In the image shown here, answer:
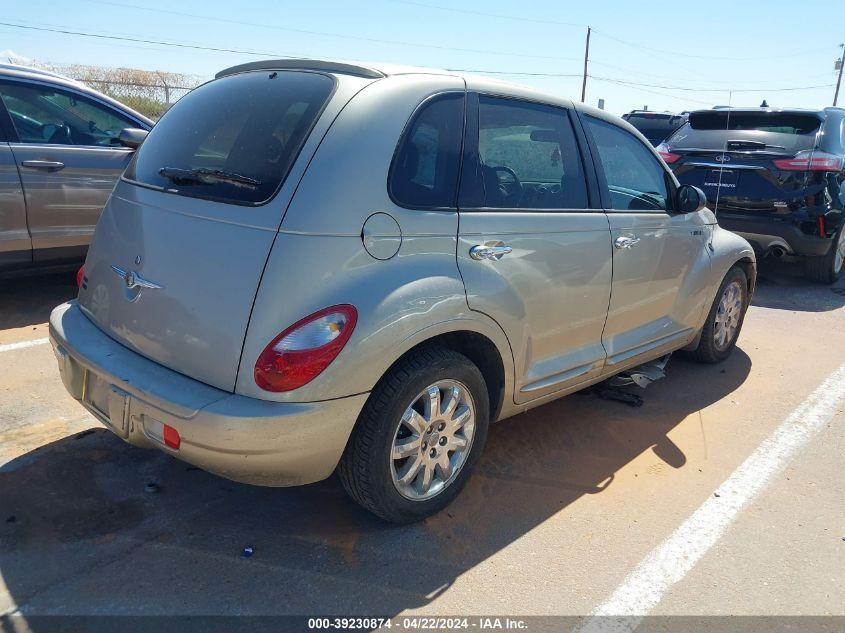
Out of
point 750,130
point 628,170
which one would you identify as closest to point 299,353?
point 628,170

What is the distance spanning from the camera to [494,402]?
3.26 m

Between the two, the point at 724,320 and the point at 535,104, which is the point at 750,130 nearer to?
the point at 724,320

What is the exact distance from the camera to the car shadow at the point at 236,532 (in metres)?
2.52

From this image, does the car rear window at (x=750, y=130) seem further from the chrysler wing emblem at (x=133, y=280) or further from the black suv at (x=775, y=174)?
the chrysler wing emblem at (x=133, y=280)

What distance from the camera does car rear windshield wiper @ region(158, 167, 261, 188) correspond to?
2.66 metres

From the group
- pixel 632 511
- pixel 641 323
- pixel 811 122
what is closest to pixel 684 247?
→ pixel 641 323

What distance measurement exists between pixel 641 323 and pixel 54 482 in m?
3.12

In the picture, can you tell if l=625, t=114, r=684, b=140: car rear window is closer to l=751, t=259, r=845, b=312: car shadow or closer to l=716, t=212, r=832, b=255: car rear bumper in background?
l=751, t=259, r=845, b=312: car shadow

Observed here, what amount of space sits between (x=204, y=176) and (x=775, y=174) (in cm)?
617

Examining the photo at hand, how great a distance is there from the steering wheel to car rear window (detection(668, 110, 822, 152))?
489cm

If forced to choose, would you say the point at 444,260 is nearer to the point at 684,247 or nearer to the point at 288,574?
the point at 288,574

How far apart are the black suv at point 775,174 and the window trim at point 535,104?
4.09 metres

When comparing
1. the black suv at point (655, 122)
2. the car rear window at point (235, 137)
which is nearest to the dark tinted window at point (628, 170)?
the car rear window at point (235, 137)

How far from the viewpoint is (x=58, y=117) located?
5.50 metres
